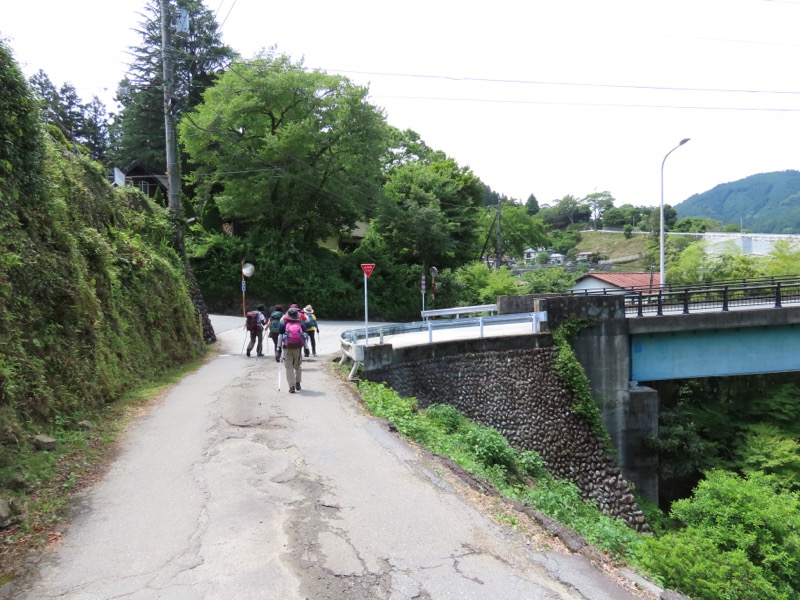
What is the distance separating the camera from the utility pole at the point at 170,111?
16.5 metres

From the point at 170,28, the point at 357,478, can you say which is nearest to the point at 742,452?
the point at 357,478

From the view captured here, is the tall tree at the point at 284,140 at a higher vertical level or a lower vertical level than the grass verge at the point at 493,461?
higher

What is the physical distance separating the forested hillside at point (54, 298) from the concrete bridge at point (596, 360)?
5263 mm

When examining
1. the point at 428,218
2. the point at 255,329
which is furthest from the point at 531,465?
the point at 428,218

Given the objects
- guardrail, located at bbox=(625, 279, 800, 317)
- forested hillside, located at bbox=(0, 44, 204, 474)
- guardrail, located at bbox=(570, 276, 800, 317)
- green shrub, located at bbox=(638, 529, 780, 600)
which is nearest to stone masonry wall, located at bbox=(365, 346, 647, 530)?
guardrail, located at bbox=(570, 276, 800, 317)

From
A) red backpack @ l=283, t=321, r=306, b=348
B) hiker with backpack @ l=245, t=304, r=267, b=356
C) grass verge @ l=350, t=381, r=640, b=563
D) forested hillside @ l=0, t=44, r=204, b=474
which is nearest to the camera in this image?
forested hillside @ l=0, t=44, r=204, b=474

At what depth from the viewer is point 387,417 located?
978 cm

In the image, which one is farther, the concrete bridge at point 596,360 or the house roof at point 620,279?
the house roof at point 620,279

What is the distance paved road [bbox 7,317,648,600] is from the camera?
167 inches

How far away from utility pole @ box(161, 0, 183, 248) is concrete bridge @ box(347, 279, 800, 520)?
26.5 ft

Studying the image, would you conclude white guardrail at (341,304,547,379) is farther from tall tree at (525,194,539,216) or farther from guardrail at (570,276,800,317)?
tall tree at (525,194,539,216)

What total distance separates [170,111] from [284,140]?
10.9 meters

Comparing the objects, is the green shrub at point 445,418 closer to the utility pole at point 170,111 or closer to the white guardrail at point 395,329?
the white guardrail at point 395,329

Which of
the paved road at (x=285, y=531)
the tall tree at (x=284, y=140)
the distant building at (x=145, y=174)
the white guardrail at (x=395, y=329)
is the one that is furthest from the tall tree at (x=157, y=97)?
the paved road at (x=285, y=531)
